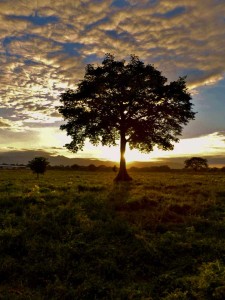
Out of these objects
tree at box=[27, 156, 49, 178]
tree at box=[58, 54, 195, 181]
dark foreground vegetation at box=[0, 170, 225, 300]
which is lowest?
Result: dark foreground vegetation at box=[0, 170, 225, 300]

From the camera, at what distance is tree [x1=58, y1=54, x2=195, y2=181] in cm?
4288

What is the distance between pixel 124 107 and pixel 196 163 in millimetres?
70453

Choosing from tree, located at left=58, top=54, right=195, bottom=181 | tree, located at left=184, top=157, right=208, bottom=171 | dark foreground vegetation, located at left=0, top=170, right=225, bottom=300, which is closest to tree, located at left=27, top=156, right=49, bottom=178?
tree, located at left=58, top=54, right=195, bottom=181

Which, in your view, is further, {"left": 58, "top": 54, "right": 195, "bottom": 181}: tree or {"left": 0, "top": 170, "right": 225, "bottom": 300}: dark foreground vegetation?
{"left": 58, "top": 54, "right": 195, "bottom": 181}: tree

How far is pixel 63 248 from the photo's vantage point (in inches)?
442

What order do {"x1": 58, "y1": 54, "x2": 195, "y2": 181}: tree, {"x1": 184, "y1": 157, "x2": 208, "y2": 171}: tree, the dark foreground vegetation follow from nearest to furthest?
the dark foreground vegetation, {"x1": 58, "y1": 54, "x2": 195, "y2": 181}: tree, {"x1": 184, "y1": 157, "x2": 208, "y2": 171}: tree

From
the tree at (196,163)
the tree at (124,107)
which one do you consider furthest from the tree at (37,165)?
the tree at (196,163)

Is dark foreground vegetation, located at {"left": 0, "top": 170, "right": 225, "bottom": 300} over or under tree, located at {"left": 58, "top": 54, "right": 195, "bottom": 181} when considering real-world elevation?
under

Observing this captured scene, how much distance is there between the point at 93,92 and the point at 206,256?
113 feet

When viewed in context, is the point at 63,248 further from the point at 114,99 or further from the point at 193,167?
the point at 193,167

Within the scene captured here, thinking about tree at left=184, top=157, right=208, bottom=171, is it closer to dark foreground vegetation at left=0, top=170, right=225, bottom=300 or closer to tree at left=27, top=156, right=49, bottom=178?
tree at left=27, top=156, right=49, bottom=178

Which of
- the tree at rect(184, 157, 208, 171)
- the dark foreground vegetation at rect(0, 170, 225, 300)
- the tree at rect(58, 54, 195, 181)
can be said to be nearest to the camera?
the dark foreground vegetation at rect(0, 170, 225, 300)

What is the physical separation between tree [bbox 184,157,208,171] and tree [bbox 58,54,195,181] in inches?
2522

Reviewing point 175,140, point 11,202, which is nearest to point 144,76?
point 175,140
